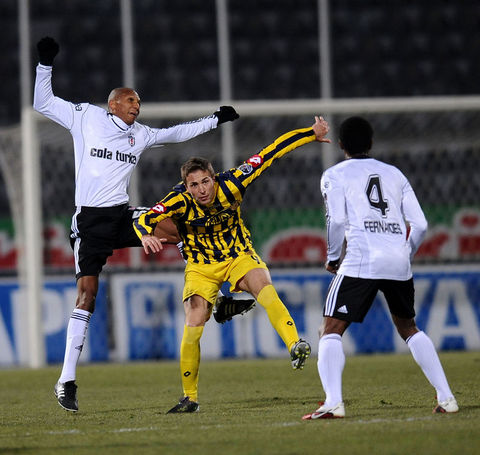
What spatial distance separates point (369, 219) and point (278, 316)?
1.10 meters

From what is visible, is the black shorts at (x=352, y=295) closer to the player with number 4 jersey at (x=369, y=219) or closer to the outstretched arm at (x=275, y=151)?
the player with number 4 jersey at (x=369, y=219)

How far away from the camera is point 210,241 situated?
6.44 metres

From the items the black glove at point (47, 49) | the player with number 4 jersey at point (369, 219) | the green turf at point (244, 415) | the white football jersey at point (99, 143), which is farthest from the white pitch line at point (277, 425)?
the black glove at point (47, 49)

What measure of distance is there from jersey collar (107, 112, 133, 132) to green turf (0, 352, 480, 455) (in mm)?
1797

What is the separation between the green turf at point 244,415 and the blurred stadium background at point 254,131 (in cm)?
121

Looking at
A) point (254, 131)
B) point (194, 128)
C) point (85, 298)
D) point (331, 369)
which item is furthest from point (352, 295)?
point (254, 131)

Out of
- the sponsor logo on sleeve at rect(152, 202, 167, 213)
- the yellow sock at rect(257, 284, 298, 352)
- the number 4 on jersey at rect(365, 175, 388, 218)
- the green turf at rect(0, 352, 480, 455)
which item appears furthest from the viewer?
the sponsor logo on sleeve at rect(152, 202, 167, 213)

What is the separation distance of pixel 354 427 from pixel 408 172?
7.83 metres

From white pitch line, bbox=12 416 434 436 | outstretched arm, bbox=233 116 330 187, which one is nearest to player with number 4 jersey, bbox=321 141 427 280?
white pitch line, bbox=12 416 434 436

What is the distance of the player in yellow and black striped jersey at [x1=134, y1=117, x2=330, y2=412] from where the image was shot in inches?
241

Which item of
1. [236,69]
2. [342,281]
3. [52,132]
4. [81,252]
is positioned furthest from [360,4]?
[342,281]

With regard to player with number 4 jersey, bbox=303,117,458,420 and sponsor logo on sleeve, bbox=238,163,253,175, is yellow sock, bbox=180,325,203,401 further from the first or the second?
player with number 4 jersey, bbox=303,117,458,420

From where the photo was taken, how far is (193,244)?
6.46 metres

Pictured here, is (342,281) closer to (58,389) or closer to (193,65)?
(58,389)
